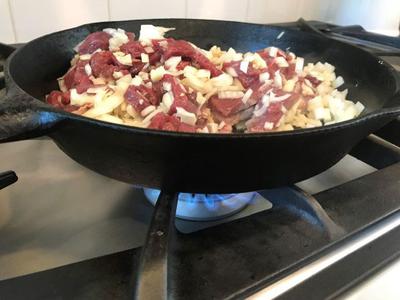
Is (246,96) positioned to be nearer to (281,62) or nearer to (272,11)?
(281,62)

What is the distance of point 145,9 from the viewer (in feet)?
3.24

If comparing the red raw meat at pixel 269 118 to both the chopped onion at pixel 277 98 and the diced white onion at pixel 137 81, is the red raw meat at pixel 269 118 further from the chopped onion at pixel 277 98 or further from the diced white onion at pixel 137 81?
the diced white onion at pixel 137 81

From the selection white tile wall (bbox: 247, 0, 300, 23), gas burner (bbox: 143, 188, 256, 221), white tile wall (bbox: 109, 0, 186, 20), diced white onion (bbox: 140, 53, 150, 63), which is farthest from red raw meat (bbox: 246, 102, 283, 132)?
white tile wall (bbox: 247, 0, 300, 23)

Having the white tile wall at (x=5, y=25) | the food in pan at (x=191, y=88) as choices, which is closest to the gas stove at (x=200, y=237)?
the food in pan at (x=191, y=88)

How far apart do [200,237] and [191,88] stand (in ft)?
0.80

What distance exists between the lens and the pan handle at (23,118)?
38 centimetres

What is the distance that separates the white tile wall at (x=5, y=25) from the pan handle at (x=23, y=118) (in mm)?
515

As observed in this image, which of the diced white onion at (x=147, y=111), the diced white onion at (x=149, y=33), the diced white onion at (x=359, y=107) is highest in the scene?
the diced white onion at (x=149, y=33)

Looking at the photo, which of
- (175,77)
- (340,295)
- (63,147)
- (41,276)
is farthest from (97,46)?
(340,295)

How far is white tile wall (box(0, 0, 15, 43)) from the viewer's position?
810mm

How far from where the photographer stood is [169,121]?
53 centimetres

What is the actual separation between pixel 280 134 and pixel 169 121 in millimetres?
187

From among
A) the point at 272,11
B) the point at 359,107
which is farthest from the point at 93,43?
the point at 272,11

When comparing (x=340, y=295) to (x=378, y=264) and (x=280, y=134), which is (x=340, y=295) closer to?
(x=378, y=264)
